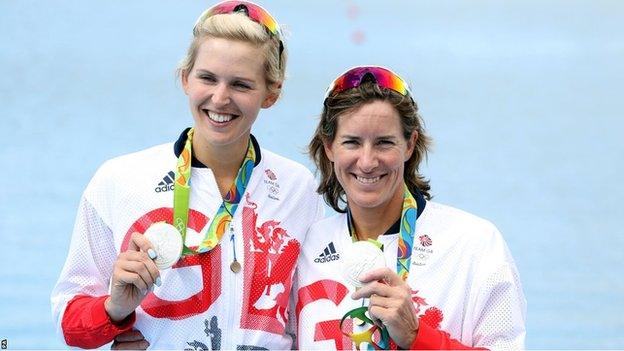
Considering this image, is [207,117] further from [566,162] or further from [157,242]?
[566,162]

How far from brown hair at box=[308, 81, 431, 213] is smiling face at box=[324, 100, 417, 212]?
22mm

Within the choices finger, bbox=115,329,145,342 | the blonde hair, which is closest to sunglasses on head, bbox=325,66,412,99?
the blonde hair

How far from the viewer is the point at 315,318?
3707 millimetres

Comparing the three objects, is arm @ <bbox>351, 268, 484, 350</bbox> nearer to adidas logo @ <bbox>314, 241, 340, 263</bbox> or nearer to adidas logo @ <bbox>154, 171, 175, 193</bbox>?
adidas logo @ <bbox>314, 241, 340, 263</bbox>

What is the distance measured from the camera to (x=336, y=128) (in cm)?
371

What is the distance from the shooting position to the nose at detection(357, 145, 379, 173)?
3.58 metres

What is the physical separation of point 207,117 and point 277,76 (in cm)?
28

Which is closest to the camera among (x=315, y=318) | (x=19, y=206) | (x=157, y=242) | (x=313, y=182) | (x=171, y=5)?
(x=157, y=242)

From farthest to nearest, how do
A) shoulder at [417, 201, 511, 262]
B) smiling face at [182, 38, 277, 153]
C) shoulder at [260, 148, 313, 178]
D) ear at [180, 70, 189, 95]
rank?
shoulder at [260, 148, 313, 178] < ear at [180, 70, 189, 95] < smiling face at [182, 38, 277, 153] < shoulder at [417, 201, 511, 262]

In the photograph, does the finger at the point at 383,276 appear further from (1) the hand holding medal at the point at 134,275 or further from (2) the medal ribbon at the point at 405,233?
(1) the hand holding medal at the point at 134,275

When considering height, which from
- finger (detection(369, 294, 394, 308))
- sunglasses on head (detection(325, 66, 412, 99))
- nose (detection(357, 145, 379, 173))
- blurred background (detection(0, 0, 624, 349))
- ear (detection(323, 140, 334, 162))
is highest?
blurred background (detection(0, 0, 624, 349))

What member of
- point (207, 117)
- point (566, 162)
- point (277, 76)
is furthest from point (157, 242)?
point (566, 162)

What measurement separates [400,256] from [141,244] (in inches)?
31.1

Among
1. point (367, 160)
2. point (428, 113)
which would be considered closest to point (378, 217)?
point (367, 160)
